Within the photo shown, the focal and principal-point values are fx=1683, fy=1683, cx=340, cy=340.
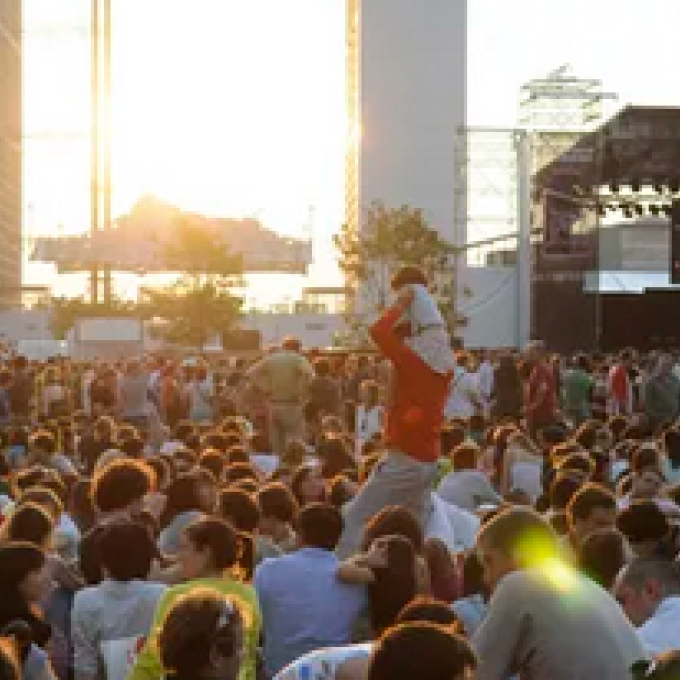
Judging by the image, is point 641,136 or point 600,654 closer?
point 600,654

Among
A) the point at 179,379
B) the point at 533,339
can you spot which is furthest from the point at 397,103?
the point at 179,379

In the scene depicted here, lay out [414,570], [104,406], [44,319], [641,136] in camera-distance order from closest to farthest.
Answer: [414,570] → [104,406] → [641,136] → [44,319]

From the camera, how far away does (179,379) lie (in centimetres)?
2547

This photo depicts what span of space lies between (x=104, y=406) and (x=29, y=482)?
1343 cm

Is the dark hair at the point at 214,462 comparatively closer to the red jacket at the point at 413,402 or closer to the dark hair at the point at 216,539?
the red jacket at the point at 413,402

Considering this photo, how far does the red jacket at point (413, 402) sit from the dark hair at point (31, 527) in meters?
1.98

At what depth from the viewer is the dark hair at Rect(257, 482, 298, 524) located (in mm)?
7973

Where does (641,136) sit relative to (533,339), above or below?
above

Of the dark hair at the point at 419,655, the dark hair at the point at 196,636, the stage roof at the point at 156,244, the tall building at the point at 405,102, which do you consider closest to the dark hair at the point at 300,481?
the dark hair at the point at 196,636

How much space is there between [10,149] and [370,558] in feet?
470

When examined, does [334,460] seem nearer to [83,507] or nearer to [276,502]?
[83,507]

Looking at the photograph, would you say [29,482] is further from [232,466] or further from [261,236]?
[261,236]

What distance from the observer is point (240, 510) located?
7680 millimetres

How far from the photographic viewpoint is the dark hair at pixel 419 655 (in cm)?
348
